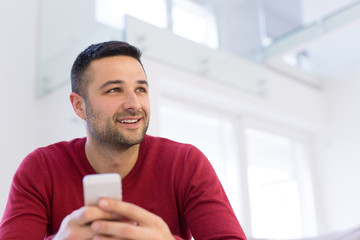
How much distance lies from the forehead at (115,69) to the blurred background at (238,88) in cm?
135

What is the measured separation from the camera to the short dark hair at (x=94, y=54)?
1.16 meters

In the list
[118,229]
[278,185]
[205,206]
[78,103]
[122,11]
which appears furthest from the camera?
[278,185]

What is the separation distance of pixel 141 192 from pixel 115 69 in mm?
322

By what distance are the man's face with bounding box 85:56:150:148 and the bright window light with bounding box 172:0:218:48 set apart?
1847 mm

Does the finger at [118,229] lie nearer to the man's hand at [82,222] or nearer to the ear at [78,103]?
the man's hand at [82,222]

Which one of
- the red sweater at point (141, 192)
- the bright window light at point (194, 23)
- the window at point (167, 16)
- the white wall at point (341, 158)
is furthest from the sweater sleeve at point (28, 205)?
the white wall at point (341, 158)

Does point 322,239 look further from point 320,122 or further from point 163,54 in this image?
point 320,122

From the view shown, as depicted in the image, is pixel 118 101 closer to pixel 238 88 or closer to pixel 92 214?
pixel 92 214

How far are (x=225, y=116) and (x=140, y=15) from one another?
1343mm

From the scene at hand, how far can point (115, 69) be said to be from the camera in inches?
44.3

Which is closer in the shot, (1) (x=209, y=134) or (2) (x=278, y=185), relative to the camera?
(1) (x=209, y=134)

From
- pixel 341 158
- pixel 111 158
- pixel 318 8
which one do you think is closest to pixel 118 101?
pixel 111 158

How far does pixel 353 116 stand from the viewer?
4.24 m

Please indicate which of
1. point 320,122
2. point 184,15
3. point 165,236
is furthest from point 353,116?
point 165,236
